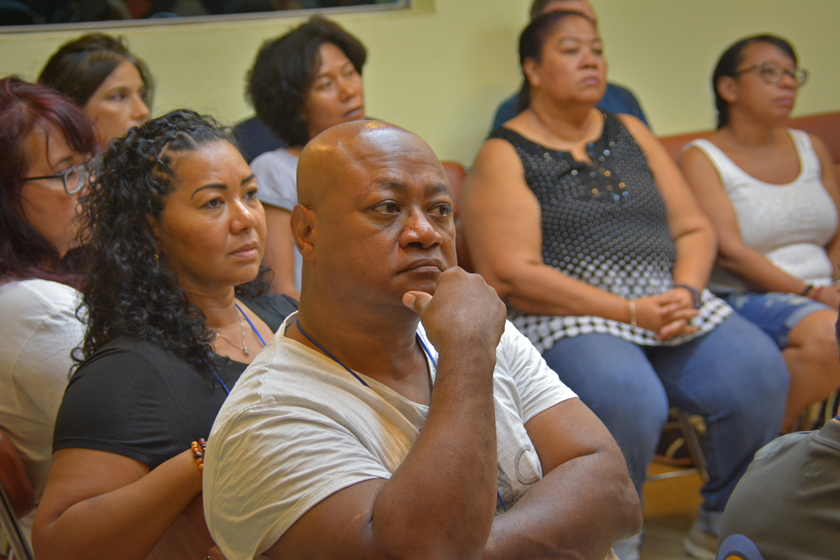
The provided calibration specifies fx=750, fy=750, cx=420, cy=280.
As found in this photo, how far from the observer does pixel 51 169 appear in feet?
5.91

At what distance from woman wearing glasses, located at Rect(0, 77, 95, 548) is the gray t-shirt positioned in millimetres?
1312

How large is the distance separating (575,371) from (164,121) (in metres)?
1.17

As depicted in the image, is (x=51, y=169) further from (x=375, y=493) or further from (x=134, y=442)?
(x=375, y=493)

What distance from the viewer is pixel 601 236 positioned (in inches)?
85.9

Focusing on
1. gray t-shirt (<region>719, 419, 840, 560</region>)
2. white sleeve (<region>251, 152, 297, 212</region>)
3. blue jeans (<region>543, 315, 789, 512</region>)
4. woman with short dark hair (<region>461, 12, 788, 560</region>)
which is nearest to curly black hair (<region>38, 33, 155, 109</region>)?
white sleeve (<region>251, 152, 297, 212</region>)

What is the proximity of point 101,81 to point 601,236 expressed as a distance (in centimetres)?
162

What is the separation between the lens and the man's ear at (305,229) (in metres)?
1.14

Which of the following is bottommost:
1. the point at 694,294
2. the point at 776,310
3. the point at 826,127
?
the point at 776,310

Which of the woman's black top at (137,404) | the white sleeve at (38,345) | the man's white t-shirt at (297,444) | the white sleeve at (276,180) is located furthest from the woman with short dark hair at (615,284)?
the white sleeve at (38,345)

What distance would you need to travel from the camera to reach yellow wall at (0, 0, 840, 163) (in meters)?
3.05

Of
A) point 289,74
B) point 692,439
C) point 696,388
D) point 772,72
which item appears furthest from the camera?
point 772,72

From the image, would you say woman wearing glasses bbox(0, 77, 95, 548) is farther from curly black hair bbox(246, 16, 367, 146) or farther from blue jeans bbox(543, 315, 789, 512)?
blue jeans bbox(543, 315, 789, 512)

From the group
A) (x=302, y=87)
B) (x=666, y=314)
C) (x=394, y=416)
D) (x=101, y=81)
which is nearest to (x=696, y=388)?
(x=666, y=314)

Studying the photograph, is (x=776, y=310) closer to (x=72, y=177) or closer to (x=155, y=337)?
(x=155, y=337)
